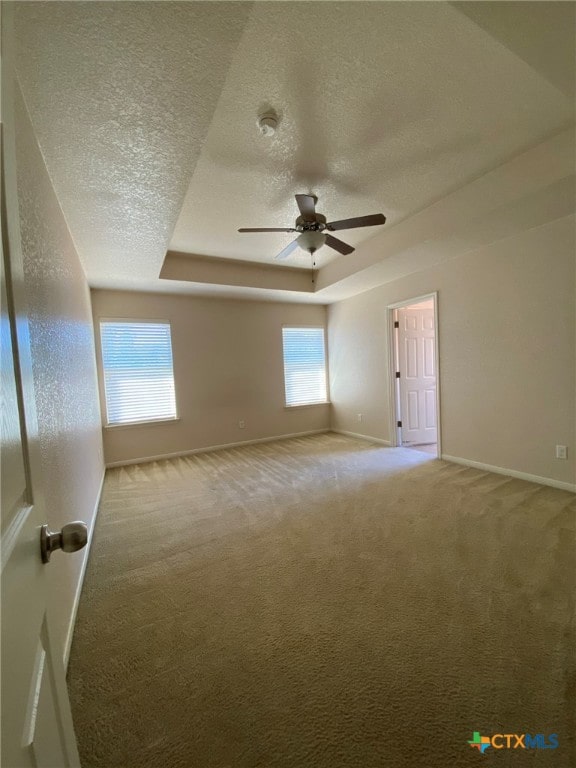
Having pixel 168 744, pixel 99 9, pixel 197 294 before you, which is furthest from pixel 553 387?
pixel 197 294

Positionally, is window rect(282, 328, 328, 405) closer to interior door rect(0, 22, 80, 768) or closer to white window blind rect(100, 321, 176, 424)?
white window blind rect(100, 321, 176, 424)

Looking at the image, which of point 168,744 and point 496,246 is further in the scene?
point 496,246

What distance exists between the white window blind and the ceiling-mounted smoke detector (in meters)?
3.17

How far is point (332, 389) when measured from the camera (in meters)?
5.76

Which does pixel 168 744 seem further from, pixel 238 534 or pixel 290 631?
pixel 238 534

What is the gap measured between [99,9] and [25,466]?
1.47 m

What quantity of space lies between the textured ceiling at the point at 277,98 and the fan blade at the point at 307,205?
23cm

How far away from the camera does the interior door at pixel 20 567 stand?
15.9 inches

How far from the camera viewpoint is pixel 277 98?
1.64m

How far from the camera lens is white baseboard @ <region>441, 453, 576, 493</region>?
2801 millimetres

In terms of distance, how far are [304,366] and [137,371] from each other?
272 centimetres

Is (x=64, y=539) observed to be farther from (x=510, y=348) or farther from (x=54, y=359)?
(x=510, y=348)

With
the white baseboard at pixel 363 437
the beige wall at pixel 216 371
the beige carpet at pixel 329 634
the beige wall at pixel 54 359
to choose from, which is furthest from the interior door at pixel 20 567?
the white baseboard at pixel 363 437

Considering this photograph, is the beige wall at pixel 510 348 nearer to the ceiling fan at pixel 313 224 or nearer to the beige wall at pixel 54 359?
the ceiling fan at pixel 313 224
